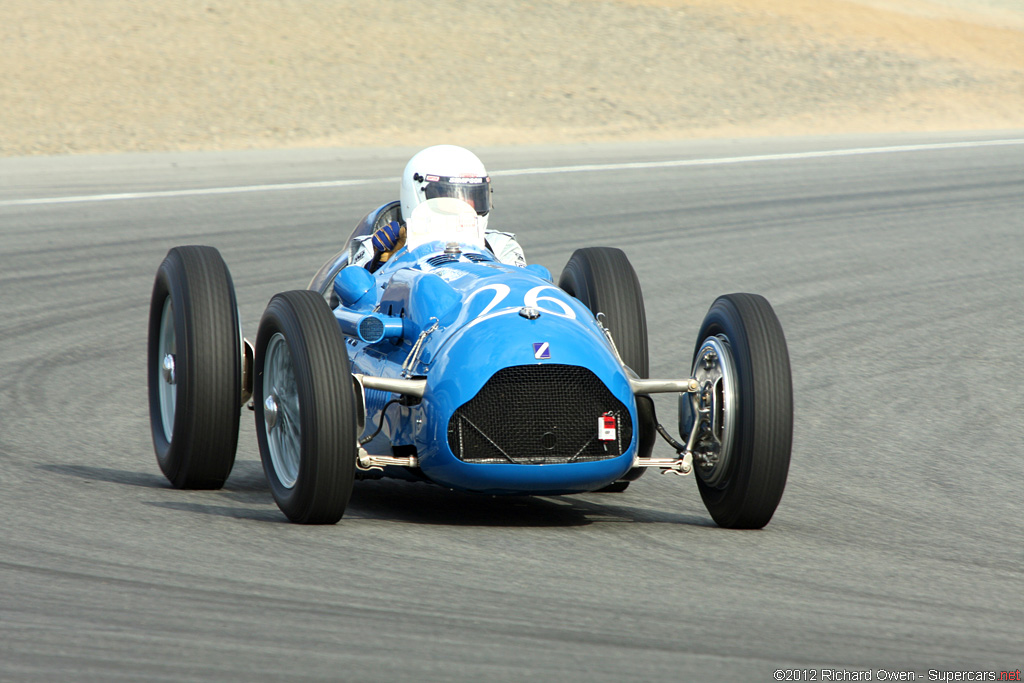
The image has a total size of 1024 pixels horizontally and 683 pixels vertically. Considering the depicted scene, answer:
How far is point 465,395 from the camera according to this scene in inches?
225

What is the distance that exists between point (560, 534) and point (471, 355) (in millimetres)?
821

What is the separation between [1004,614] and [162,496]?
3.63 m

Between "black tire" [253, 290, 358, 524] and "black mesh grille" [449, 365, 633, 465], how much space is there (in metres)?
0.45

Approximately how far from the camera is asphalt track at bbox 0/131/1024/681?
439cm

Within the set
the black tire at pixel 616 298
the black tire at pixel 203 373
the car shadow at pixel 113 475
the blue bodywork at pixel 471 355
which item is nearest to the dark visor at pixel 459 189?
the black tire at pixel 616 298

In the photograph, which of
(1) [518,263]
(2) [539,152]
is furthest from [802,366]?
(2) [539,152]

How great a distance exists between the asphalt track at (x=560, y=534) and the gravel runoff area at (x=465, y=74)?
39.3 ft

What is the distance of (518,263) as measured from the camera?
25.7ft

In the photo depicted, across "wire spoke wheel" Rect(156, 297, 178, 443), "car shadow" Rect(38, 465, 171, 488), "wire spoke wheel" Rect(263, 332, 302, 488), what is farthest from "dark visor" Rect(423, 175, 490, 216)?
"car shadow" Rect(38, 465, 171, 488)

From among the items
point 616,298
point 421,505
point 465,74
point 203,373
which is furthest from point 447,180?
point 465,74

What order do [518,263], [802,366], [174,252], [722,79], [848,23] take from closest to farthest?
[174,252] → [518,263] → [802,366] → [722,79] → [848,23]

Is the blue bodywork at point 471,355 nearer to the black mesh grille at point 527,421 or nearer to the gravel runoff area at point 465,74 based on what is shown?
the black mesh grille at point 527,421

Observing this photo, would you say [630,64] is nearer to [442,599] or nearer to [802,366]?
[802,366]

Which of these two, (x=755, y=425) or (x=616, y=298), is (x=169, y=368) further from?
(x=755, y=425)
